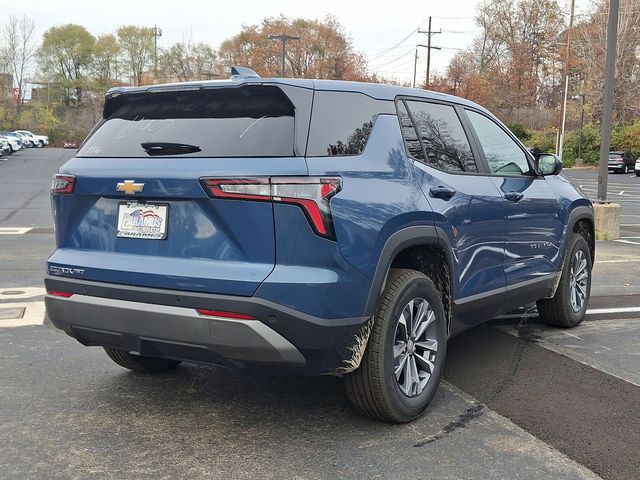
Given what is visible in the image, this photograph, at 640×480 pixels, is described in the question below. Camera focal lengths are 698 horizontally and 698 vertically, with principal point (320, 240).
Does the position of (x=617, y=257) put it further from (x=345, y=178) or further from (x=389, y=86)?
(x=345, y=178)

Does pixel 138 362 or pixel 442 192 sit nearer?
pixel 442 192

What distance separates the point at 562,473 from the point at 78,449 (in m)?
2.28

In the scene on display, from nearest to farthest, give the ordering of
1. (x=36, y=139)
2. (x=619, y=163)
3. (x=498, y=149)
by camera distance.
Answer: (x=498, y=149) < (x=619, y=163) < (x=36, y=139)

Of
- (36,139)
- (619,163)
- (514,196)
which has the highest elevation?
(36,139)

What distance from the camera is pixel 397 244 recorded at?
3516 mm

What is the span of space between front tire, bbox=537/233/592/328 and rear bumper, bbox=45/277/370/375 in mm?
2967

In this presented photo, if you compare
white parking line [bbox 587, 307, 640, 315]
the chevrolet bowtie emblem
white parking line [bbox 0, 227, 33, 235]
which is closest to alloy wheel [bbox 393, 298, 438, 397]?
the chevrolet bowtie emblem

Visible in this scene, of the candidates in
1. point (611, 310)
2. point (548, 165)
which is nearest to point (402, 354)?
point (548, 165)

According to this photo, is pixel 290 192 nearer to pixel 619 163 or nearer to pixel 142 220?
pixel 142 220

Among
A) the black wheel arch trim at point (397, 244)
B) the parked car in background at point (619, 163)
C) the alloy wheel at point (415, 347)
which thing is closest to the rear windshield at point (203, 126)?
the black wheel arch trim at point (397, 244)

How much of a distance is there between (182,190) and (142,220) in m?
0.30

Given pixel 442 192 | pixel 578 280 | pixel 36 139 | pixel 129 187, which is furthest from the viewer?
pixel 36 139

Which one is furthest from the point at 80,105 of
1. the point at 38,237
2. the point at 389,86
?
the point at 389,86

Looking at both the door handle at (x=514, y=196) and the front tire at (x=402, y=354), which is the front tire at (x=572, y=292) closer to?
the door handle at (x=514, y=196)
